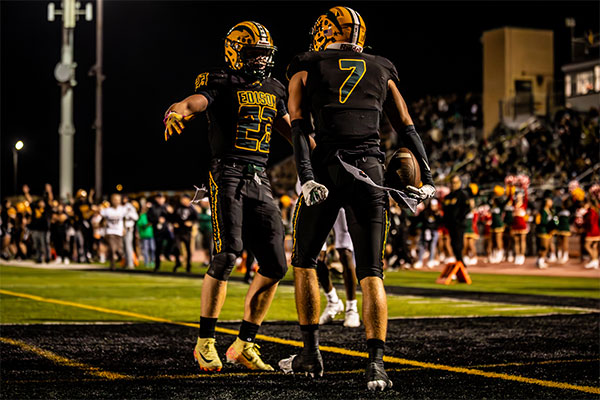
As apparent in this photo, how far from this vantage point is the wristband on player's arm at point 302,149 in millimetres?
5441

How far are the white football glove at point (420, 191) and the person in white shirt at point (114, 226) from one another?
17.5 m

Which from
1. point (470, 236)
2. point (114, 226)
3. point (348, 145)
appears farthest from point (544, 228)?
point (348, 145)

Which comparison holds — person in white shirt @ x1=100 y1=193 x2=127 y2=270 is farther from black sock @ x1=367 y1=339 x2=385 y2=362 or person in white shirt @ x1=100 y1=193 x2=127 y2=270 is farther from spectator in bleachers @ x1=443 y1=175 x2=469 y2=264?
black sock @ x1=367 y1=339 x2=385 y2=362

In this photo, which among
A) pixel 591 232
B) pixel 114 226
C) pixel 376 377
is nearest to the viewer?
pixel 376 377

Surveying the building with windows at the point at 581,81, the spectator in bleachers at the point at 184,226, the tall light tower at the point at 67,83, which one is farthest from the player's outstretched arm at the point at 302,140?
the building with windows at the point at 581,81

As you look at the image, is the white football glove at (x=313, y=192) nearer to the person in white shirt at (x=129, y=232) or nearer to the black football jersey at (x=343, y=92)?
the black football jersey at (x=343, y=92)

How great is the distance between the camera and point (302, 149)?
552cm

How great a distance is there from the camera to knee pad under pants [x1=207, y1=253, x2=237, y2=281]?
6.27 m

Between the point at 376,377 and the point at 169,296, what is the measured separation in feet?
29.3

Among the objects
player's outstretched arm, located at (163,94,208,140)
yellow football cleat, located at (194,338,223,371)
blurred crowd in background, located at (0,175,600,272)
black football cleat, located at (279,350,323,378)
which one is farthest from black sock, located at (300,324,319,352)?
blurred crowd in background, located at (0,175,600,272)

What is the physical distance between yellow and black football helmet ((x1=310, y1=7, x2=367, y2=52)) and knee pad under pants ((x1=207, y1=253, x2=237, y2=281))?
5.07ft

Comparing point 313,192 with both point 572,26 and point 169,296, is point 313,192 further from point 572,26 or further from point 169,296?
point 572,26

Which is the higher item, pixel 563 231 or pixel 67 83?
pixel 67 83

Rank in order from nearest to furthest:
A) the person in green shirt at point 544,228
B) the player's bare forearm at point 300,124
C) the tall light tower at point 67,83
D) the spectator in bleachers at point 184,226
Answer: the player's bare forearm at point 300,124, the spectator in bleachers at point 184,226, the person in green shirt at point 544,228, the tall light tower at point 67,83
